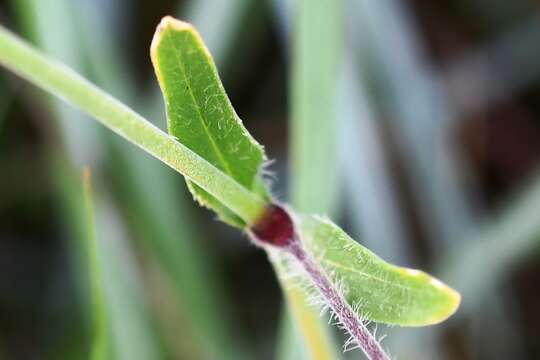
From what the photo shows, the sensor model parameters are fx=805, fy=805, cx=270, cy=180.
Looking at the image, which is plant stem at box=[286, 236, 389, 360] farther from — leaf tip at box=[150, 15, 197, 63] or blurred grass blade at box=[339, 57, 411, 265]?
blurred grass blade at box=[339, 57, 411, 265]

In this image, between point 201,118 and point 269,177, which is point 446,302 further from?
point 269,177

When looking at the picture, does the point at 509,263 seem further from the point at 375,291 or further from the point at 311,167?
the point at 375,291

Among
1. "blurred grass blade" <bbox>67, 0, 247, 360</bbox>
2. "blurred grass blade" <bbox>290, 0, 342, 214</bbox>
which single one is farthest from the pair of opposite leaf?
"blurred grass blade" <bbox>67, 0, 247, 360</bbox>

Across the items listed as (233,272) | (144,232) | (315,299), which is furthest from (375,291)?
(233,272)

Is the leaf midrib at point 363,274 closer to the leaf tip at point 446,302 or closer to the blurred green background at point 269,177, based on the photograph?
the leaf tip at point 446,302

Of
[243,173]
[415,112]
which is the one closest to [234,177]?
[243,173]
